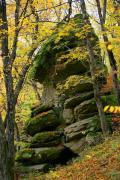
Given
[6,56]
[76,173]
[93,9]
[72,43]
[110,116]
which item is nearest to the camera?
[6,56]

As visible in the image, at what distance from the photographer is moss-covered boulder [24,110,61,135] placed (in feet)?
68.1

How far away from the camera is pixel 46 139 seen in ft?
65.1

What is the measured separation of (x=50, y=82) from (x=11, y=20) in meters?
7.36

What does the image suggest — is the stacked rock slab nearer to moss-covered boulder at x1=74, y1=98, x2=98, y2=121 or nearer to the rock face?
the rock face

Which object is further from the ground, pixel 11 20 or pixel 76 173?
pixel 11 20

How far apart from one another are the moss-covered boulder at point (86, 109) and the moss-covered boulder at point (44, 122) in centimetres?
233

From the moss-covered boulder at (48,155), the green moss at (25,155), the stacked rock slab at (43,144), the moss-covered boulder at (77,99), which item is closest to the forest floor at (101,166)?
the moss-covered boulder at (48,155)

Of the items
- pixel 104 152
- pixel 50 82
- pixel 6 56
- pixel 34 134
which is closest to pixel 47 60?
pixel 50 82

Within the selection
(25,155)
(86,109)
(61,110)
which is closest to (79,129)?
(86,109)

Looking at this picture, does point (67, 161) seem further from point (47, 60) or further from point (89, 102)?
point (47, 60)

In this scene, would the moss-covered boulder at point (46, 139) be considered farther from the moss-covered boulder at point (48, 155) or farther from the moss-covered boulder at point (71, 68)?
the moss-covered boulder at point (71, 68)

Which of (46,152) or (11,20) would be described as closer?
(11,20)

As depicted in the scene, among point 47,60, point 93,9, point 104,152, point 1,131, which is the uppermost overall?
point 93,9

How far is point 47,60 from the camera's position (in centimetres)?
2281
